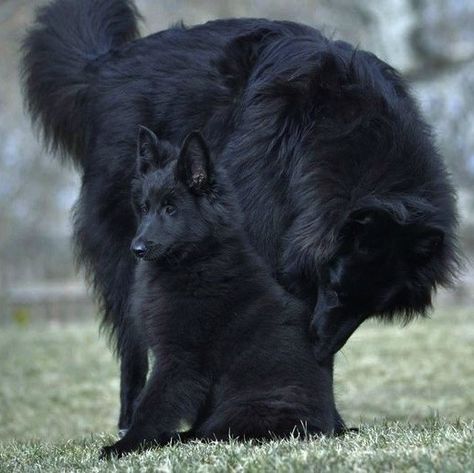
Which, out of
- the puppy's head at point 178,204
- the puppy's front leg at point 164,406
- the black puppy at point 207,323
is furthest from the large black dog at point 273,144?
the puppy's front leg at point 164,406

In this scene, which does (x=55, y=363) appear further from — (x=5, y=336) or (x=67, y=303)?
(x=67, y=303)

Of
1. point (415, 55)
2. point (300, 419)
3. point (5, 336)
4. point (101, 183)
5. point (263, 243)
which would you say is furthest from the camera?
point (415, 55)

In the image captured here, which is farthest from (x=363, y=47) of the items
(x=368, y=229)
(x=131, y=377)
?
(x=368, y=229)

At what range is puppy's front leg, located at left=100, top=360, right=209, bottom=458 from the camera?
404 cm

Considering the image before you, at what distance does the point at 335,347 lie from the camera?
4.41 meters

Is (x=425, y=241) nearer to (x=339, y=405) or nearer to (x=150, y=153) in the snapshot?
(x=150, y=153)

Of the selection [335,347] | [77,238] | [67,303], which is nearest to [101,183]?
[77,238]

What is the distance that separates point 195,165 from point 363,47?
1043 centimetres

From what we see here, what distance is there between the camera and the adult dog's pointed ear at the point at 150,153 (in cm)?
458

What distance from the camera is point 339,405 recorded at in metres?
7.54

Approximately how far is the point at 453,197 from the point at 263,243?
2.87 feet

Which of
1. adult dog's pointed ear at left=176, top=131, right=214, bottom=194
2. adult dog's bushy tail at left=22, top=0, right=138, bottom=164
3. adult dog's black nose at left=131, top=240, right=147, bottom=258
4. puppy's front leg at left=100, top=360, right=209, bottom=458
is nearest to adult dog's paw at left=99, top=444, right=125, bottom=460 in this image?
puppy's front leg at left=100, top=360, right=209, bottom=458

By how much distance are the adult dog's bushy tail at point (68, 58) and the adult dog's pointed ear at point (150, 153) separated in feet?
3.71

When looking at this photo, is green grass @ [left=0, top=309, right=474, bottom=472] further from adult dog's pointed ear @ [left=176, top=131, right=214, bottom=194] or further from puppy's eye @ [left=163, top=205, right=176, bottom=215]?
adult dog's pointed ear @ [left=176, top=131, right=214, bottom=194]
